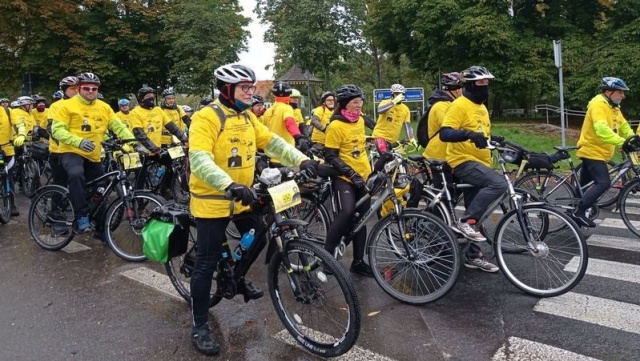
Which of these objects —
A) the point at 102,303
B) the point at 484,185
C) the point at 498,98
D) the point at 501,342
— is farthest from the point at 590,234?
the point at 498,98

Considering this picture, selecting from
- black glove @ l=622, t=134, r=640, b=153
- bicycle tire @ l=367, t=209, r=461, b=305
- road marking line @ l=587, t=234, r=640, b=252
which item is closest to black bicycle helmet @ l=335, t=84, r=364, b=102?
bicycle tire @ l=367, t=209, r=461, b=305

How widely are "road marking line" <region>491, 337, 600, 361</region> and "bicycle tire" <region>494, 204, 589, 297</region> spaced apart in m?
0.90

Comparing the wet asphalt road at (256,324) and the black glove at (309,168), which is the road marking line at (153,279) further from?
the black glove at (309,168)

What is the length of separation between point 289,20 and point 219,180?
25543 mm

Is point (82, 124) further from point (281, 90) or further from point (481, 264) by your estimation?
point (481, 264)

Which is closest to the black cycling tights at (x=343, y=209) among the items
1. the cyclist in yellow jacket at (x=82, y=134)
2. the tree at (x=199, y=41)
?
the cyclist in yellow jacket at (x=82, y=134)

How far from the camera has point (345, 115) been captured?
4.84 meters

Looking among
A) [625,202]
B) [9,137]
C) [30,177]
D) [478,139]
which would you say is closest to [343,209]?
[478,139]

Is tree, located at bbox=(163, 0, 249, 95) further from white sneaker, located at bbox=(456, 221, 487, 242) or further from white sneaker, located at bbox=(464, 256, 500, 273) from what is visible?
white sneaker, located at bbox=(456, 221, 487, 242)

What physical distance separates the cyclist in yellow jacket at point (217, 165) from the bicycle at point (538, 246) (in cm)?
200

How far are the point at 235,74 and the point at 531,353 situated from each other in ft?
9.11

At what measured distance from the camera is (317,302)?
3498mm

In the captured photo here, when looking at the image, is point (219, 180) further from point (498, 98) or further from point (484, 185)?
point (498, 98)

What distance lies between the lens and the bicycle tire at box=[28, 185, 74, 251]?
5.95 meters
